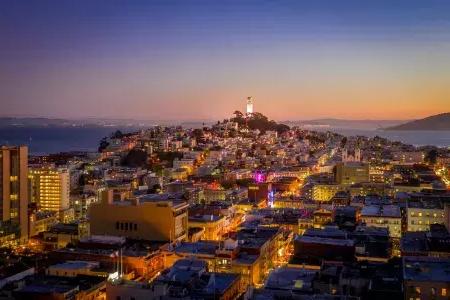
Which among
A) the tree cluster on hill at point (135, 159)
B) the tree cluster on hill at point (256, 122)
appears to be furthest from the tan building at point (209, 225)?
the tree cluster on hill at point (256, 122)

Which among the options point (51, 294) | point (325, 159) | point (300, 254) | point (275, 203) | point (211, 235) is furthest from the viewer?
point (325, 159)

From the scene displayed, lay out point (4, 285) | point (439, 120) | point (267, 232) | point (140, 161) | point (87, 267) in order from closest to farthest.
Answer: point (4, 285) → point (87, 267) → point (267, 232) → point (140, 161) → point (439, 120)

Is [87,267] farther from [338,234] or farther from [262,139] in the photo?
[262,139]

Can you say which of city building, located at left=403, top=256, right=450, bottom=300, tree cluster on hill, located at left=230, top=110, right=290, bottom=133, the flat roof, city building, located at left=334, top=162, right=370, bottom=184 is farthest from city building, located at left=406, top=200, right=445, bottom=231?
tree cluster on hill, located at left=230, top=110, right=290, bottom=133

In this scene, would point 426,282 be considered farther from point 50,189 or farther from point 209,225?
point 50,189

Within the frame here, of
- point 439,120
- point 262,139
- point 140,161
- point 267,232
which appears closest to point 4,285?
point 267,232

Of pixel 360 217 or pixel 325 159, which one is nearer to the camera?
pixel 360 217

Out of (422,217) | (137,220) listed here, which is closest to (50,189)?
(137,220)
